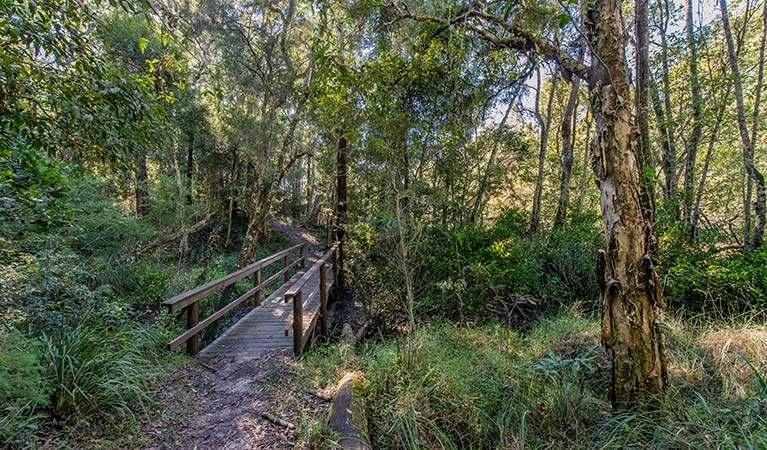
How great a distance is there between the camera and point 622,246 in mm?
2326

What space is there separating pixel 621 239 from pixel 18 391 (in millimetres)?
4172

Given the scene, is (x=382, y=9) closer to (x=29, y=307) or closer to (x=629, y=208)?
(x=629, y=208)

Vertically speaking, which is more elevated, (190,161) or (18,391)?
(190,161)

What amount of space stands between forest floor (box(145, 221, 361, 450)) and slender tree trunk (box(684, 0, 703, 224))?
6902 mm

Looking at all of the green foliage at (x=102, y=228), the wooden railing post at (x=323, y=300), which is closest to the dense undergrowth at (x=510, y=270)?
the wooden railing post at (x=323, y=300)

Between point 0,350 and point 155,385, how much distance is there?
1118 mm

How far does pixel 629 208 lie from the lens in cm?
231

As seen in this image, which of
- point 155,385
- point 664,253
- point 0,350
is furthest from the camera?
point 664,253

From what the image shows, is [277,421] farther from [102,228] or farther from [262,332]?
[102,228]

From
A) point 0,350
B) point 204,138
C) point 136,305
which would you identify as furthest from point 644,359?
point 204,138

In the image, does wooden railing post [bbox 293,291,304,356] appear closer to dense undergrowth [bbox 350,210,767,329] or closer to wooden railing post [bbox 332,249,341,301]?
dense undergrowth [bbox 350,210,767,329]

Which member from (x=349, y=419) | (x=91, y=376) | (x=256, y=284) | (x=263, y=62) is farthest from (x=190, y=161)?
(x=349, y=419)

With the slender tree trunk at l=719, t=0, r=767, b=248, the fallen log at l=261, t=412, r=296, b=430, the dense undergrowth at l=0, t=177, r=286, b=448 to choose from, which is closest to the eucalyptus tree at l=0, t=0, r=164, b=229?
the dense undergrowth at l=0, t=177, r=286, b=448

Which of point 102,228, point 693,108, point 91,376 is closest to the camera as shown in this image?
point 91,376
